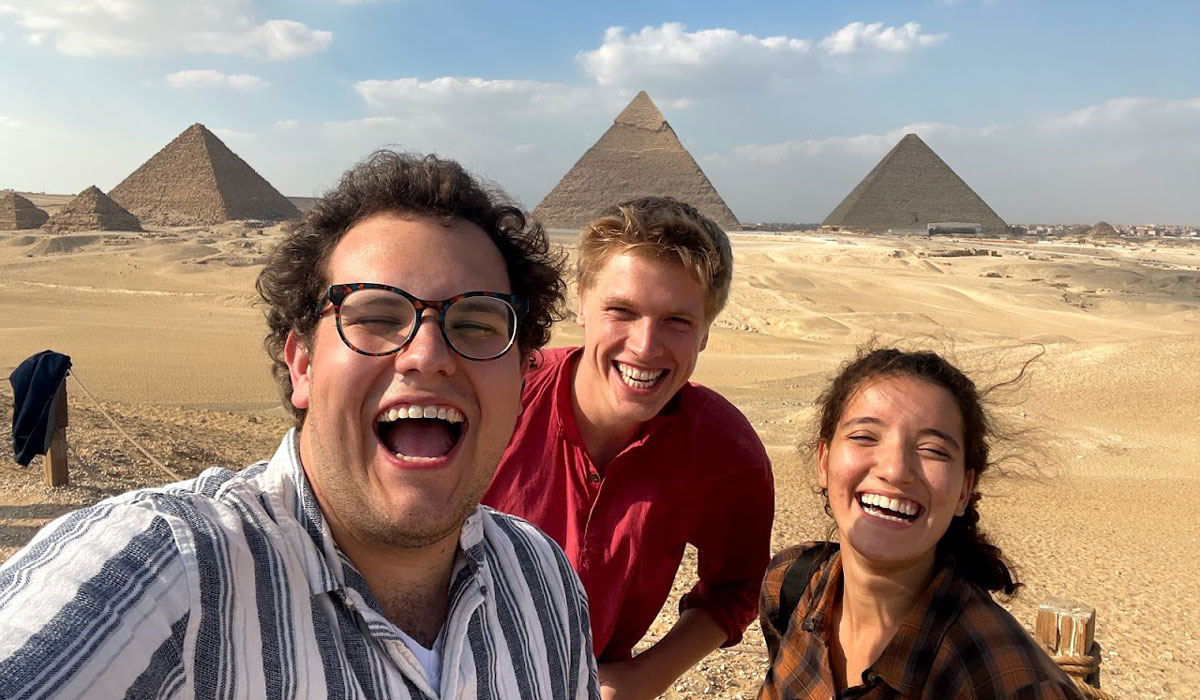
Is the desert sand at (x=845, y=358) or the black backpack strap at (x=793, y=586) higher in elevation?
the black backpack strap at (x=793, y=586)

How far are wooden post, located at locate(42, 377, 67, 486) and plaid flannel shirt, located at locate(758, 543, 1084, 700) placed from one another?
16.2 ft

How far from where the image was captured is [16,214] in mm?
45250

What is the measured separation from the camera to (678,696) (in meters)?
3.26

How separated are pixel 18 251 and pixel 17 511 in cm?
3529

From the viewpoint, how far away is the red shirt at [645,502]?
6.29 ft

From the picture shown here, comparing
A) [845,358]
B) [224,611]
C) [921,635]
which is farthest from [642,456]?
[845,358]

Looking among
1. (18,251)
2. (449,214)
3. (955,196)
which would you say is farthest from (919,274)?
(955,196)

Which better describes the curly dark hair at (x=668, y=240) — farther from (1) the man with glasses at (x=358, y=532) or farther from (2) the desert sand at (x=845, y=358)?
(2) the desert sand at (x=845, y=358)

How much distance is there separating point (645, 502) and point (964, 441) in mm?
729

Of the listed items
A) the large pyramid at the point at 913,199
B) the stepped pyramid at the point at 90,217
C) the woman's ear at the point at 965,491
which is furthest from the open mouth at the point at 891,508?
the large pyramid at the point at 913,199

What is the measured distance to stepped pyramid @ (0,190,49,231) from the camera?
147ft

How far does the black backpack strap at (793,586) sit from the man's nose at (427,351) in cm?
116

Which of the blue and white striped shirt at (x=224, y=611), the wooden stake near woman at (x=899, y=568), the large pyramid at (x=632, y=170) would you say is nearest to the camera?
the blue and white striped shirt at (x=224, y=611)

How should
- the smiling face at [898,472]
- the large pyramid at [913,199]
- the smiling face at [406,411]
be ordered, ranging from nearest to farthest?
1. the smiling face at [406,411]
2. the smiling face at [898,472]
3. the large pyramid at [913,199]
